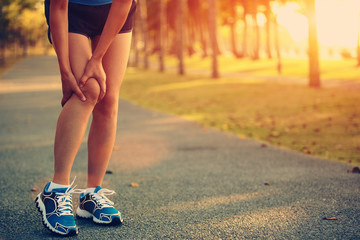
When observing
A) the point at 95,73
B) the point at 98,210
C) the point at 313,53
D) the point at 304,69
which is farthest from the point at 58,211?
the point at 304,69

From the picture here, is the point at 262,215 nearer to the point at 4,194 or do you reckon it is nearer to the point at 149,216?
the point at 149,216

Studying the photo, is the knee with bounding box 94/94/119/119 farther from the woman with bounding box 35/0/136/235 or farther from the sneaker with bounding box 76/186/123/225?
the sneaker with bounding box 76/186/123/225

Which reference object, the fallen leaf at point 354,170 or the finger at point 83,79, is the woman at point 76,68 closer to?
the finger at point 83,79

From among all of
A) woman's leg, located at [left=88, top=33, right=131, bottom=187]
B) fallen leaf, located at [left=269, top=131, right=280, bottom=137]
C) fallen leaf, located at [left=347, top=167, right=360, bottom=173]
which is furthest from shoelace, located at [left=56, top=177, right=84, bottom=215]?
fallen leaf, located at [left=269, top=131, right=280, bottom=137]

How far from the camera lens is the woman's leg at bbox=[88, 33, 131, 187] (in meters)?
2.64

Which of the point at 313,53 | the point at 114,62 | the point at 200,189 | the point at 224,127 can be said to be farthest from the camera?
the point at 313,53

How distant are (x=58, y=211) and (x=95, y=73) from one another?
0.84 metres

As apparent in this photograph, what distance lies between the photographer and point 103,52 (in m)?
2.48

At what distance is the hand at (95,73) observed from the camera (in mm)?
2445

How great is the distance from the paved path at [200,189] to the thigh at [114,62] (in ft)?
2.89

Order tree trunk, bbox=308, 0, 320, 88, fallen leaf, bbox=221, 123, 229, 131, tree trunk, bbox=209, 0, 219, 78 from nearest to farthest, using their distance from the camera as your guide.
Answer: fallen leaf, bbox=221, 123, 229, 131 → tree trunk, bbox=308, 0, 320, 88 → tree trunk, bbox=209, 0, 219, 78

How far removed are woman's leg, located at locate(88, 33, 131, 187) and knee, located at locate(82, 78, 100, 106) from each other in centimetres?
15

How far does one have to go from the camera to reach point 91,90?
8.13 feet

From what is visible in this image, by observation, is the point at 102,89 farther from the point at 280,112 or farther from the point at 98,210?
the point at 280,112
